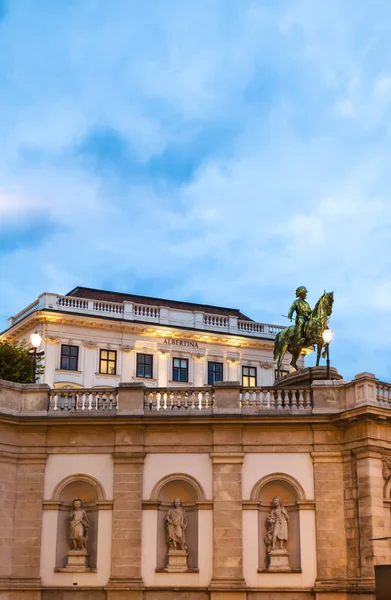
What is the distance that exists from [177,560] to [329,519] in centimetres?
498

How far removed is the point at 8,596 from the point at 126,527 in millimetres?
4186

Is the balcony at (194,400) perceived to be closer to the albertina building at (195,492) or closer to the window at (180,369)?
the albertina building at (195,492)

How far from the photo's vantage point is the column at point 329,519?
27.6 m

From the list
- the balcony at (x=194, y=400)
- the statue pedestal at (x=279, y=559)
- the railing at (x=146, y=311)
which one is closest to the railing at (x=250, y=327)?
the railing at (x=146, y=311)

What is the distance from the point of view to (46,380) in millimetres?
62719

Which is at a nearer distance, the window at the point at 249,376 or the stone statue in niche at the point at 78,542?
the stone statue in niche at the point at 78,542

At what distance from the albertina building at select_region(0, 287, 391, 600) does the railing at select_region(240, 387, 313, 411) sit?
1.7 inches

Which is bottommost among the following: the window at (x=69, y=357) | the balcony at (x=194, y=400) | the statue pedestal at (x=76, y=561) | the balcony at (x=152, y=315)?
the statue pedestal at (x=76, y=561)

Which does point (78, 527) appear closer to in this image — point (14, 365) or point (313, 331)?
point (313, 331)

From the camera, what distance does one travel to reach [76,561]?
28.5m

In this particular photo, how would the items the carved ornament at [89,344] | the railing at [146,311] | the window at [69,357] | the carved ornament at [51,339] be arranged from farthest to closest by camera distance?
the railing at [146,311] < the carved ornament at [89,344] < the window at [69,357] < the carved ornament at [51,339]

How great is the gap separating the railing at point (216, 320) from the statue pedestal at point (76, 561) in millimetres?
43575

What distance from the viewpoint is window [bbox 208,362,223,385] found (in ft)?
228

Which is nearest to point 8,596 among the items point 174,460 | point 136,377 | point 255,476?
point 174,460
